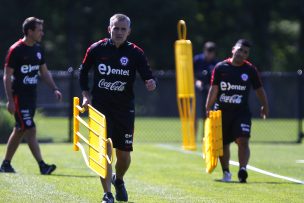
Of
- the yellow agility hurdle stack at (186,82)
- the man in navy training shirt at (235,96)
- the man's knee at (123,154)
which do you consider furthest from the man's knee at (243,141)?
the yellow agility hurdle stack at (186,82)

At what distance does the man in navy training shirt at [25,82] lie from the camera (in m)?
12.8

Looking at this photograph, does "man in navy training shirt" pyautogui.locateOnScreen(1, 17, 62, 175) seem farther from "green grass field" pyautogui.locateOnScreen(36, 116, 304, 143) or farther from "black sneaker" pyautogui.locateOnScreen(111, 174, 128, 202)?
"green grass field" pyautogui.locateOnScreen(36, 116, 304, 143)

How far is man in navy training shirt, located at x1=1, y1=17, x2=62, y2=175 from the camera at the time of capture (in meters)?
12.8

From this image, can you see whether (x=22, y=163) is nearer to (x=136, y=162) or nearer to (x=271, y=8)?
(x=136, y=162)

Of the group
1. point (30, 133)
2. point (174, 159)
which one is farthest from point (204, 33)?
point (30, 133)

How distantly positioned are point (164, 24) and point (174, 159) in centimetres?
2656

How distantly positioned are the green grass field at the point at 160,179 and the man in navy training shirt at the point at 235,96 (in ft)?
1.72

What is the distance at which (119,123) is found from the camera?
9797 mm

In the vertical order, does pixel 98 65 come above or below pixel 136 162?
above

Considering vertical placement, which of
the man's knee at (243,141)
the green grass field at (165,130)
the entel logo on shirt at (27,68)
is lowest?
the green grass field at (165,130)

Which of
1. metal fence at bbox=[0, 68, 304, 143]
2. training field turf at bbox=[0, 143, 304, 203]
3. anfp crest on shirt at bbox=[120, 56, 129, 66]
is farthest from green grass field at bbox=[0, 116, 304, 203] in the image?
metal fence at bbox=[0, 68, 304, 143]

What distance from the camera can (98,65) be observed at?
9781 mm

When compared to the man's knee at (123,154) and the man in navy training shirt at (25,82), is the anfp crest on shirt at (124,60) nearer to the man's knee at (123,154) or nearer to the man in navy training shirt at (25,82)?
the man's knee at (123,154)

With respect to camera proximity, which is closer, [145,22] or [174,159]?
[174,159]
